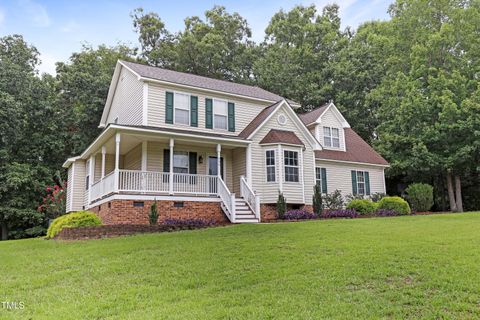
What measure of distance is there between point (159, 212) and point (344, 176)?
1142 cm

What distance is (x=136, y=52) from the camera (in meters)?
36.1

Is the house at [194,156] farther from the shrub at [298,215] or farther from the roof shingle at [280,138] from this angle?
the shrub at [298,215]

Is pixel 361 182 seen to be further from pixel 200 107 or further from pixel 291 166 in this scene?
pixel 200 107

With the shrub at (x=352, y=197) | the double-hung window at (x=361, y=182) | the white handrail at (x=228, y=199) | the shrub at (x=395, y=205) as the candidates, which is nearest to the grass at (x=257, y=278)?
the white handrail at (x=228, y=199)

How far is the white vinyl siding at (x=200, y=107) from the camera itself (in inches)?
702

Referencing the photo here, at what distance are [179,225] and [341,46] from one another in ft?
86.7

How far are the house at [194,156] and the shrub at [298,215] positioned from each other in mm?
918

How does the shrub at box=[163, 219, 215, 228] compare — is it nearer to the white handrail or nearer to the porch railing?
the white handrail

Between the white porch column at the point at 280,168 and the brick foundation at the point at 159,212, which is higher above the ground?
the white porch column at the point at 280,168

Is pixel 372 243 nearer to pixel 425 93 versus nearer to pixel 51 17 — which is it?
pixel 51 17

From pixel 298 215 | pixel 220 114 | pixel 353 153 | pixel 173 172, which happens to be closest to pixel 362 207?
pixel 298 215

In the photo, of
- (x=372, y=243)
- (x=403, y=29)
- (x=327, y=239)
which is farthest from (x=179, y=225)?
(x=403, y=29)

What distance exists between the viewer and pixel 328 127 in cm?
2303

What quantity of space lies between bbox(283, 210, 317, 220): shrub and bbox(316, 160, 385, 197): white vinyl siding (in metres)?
5.09
